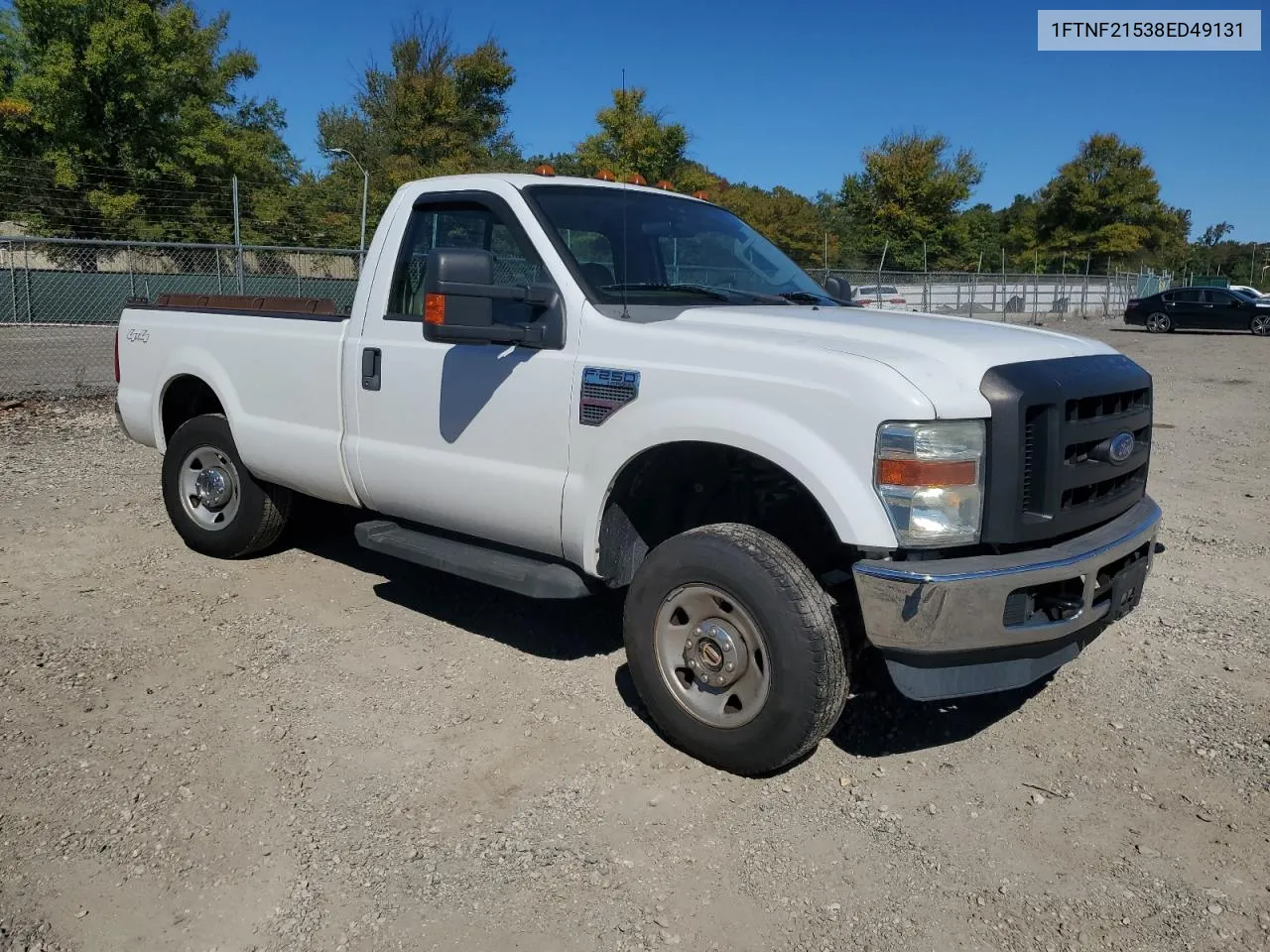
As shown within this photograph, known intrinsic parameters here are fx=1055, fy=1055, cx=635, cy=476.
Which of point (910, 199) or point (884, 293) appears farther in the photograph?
point (910, 199)

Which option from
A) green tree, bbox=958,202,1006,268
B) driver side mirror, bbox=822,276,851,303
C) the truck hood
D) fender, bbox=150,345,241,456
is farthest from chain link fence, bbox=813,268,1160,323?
the truck hood

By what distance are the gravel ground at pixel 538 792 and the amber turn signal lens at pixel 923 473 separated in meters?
1.13

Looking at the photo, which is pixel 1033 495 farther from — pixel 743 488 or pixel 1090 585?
pixel 743 488

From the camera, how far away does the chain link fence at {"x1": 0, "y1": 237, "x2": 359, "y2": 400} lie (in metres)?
12.9

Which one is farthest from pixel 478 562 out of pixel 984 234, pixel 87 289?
pixel 984 234

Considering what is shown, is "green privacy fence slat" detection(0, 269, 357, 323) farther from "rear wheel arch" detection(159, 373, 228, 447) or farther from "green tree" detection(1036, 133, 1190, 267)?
"green tree" detection(1036, 133, 1190, 267)

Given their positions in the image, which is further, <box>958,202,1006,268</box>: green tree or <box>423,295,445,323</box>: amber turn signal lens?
<box>958,202,1006,268</box>: green tree

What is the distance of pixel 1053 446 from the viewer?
3.31 m

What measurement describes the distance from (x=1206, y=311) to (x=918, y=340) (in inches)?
1202

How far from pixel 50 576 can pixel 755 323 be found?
163 inches

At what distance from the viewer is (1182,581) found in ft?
18.9

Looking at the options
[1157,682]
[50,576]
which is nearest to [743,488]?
[1157,682]

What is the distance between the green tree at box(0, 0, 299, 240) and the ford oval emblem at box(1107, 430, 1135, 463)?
30471 millimetres

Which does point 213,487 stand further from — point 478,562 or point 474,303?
point 474,303
